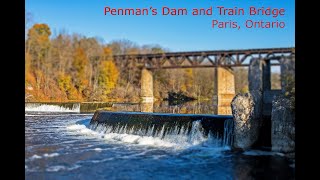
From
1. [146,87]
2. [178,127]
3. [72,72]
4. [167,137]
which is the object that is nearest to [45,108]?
[72,72]

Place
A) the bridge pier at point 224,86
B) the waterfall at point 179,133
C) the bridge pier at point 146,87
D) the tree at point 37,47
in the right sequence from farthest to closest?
the bridge pier at point 146,87 < the bridge pier at point 224,86 < the tree at point 37,47 < the waterfall at point 179,133

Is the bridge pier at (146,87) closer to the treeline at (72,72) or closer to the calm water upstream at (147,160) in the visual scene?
the treeline at (72,72)

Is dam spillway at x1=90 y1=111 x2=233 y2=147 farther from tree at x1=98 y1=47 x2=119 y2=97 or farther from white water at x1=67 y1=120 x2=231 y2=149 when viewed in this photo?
tree at x1=98 y1=47 x2=119 y2=97

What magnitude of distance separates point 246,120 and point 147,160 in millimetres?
3201

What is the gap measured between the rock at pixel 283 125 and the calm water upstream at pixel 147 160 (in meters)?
0.40

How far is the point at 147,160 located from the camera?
869 cm

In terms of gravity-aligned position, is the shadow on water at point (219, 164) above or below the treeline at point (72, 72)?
below

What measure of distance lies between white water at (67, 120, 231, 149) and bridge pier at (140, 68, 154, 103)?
3142cm

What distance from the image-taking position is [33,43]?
1658 inches

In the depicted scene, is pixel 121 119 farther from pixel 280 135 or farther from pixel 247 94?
pixel 280 135

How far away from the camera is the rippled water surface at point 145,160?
7184mm

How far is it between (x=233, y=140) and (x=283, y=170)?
8.92 ft

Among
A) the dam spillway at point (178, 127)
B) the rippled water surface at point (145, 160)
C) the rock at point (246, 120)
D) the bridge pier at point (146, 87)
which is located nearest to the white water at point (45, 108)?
the dam spillway at point (178, 127)

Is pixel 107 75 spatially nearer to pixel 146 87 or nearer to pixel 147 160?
pixel 146 87
